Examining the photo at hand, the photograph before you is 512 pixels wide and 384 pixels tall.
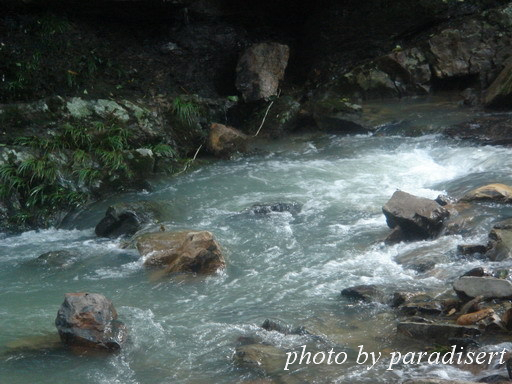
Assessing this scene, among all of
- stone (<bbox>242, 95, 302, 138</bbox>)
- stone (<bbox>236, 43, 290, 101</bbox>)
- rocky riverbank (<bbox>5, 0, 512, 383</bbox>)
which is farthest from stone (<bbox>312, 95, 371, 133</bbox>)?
stone (<bbox>236, 43, 290, 101</bbox>)

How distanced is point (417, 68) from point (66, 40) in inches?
237

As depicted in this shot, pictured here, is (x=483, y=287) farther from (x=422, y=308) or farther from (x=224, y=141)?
(x=224, y=141)

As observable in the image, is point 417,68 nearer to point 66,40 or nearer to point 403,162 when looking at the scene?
point 403,162

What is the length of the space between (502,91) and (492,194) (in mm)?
3826

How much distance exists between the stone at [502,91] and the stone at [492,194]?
3.46 m

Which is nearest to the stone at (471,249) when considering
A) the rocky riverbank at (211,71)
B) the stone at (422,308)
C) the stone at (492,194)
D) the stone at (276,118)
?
the stone at (422,308)

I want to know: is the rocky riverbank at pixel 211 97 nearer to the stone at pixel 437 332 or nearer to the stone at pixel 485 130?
the stone at pixel 485 130

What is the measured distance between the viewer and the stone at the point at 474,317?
5027 millimetres

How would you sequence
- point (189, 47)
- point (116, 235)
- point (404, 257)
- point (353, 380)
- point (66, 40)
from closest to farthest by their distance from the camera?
1. point (353, 380)
2. point (404, 257)
3. point (116, 235)
4. point (66, 40)
5. point (189, 47)

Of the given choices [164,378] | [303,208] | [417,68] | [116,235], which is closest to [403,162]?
[303,208]

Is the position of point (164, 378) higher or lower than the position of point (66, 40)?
lower

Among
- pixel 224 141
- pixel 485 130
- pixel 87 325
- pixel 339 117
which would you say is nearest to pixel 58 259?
pixel 87 325

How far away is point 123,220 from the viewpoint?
28.0 feet

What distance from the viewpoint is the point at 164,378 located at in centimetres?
502
